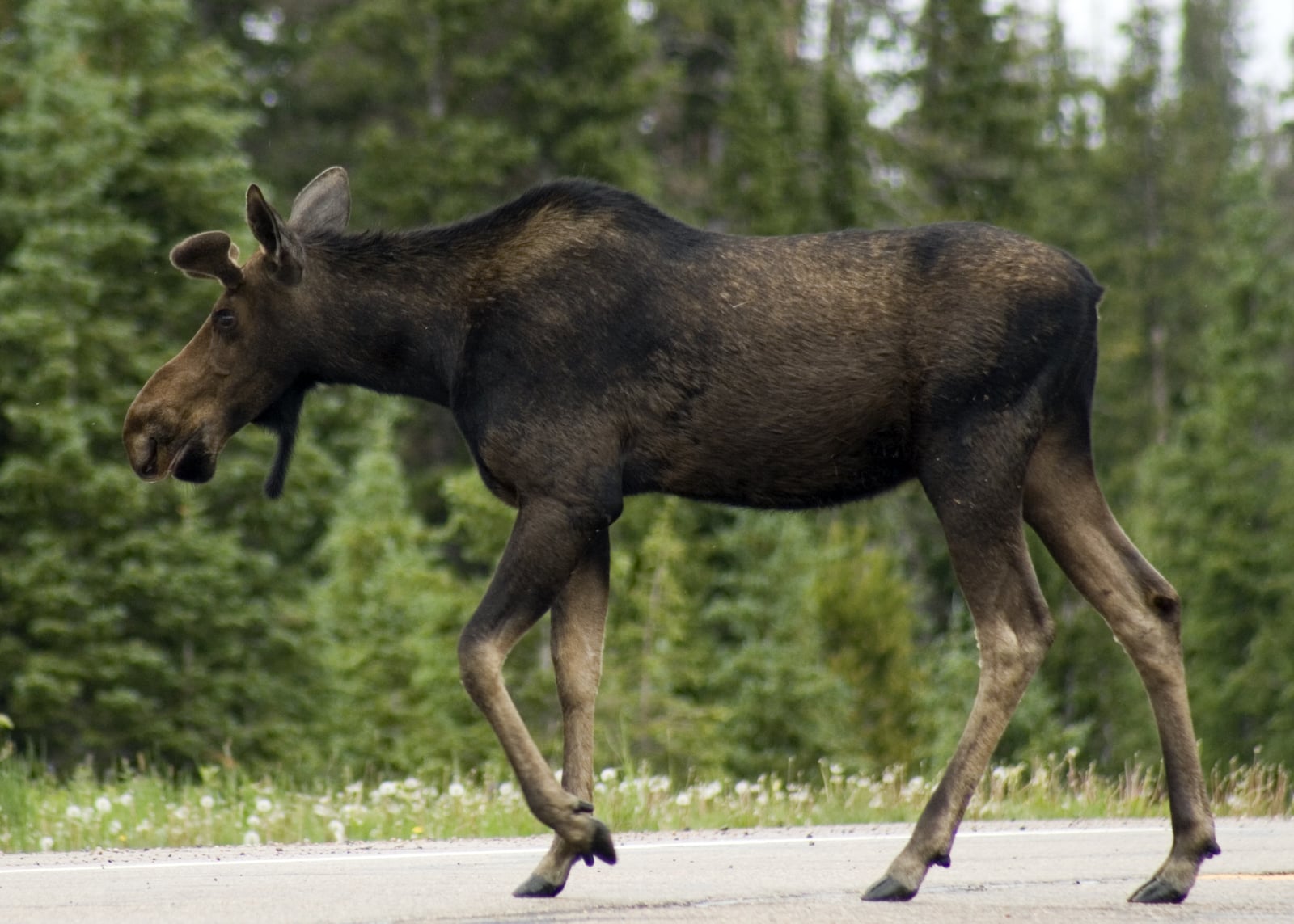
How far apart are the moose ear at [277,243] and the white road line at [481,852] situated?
207 centimetres

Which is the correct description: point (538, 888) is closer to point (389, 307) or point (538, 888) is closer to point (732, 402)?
point (732, 402)

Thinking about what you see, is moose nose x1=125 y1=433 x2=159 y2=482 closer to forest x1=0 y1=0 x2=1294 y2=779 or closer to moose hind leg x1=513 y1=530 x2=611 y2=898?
moose hind leg x1=513 y1=530 x2=611 y2=898

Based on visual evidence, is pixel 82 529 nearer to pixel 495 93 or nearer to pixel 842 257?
pixel 495 93

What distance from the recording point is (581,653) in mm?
6996

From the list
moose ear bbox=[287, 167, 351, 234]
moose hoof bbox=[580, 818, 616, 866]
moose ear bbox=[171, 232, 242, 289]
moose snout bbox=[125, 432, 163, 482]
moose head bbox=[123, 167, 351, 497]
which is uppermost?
moose ear bbox=[287, 167, 351, 234]

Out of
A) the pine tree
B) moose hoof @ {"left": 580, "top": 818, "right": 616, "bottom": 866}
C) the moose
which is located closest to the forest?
the pine tree

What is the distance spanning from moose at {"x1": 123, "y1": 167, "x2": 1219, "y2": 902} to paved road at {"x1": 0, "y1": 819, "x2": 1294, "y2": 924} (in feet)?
0.86

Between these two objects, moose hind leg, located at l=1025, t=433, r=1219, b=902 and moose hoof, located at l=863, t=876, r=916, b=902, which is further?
moose hind leg, located at l=1025, t=433, r=1219, b=902

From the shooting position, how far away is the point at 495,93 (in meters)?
42.8

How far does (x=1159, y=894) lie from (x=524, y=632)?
201 centimetres

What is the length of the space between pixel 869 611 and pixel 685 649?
421cm

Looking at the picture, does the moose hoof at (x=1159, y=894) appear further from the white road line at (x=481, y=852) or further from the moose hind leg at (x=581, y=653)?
the white road line at (x=481, y=852)

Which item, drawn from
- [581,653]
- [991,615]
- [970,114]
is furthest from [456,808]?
[970,114]

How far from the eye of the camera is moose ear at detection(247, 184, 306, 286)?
275 inches
